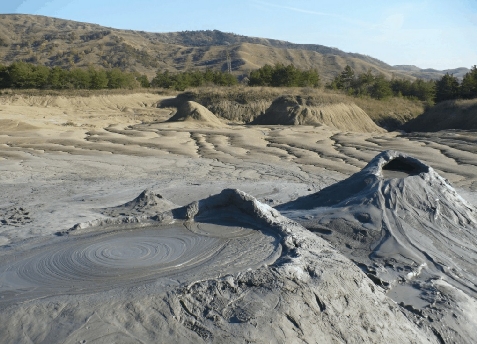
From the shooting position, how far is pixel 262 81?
37.0m

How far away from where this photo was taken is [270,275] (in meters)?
3.75

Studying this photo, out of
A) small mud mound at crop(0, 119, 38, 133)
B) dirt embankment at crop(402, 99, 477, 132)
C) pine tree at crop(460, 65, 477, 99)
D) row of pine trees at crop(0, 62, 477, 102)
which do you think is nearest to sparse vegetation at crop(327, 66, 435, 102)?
row of pine trees at crop(0, 62, 477, 102)

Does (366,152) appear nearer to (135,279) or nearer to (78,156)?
(78,156)

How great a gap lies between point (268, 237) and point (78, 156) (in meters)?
10.4

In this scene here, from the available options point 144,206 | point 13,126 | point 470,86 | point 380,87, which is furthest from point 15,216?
point 380,87

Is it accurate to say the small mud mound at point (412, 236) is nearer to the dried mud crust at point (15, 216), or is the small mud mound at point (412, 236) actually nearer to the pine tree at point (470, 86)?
the dried mud crust at point (15, 216)

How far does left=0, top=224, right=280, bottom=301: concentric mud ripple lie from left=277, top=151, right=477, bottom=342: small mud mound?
1327 millimetres

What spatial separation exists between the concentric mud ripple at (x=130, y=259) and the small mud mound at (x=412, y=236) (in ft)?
4.35

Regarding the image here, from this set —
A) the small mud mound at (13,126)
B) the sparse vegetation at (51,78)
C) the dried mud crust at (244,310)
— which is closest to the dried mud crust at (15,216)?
the dried mud crust at (244,310)

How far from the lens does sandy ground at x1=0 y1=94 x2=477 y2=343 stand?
387 centimetres

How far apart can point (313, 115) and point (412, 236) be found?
19.5 meters

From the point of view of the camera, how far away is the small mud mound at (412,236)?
4695mm

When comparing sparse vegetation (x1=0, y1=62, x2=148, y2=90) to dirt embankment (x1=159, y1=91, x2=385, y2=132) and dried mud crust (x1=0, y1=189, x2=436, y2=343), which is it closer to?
dirt embankment (x1=159, y1=91, x2=385, y2=132)

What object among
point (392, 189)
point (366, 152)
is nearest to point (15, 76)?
point (366, 152)
